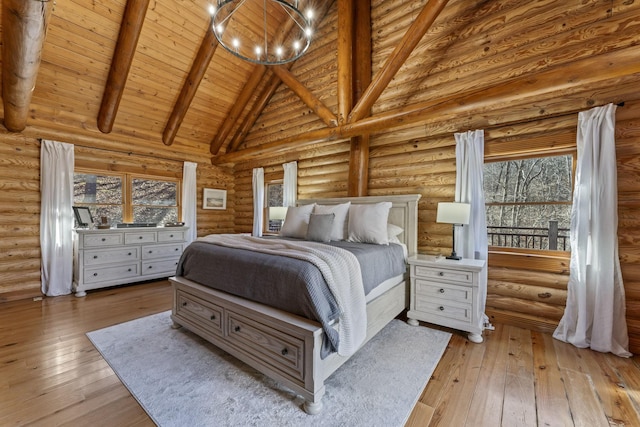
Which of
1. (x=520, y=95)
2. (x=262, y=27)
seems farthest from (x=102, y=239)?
(x=520, y=95)

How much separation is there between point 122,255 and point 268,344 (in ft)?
12.1

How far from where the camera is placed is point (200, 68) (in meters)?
4.32

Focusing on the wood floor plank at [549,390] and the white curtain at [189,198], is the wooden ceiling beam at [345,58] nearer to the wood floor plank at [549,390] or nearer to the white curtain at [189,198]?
the wood floor plank at [549,390]

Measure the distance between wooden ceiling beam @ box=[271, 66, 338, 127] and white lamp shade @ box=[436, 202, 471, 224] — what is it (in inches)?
75.6

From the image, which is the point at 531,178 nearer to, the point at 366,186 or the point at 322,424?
the point at 366,186

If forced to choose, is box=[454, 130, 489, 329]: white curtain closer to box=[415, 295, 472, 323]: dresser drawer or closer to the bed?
box=[415, 295, 472, 323]: dresser drawer

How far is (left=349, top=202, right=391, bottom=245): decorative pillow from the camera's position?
10.4 feet

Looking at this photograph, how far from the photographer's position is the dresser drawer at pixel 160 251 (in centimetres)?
460

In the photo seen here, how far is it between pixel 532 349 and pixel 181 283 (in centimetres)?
338

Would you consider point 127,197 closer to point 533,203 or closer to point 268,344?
point 268,344

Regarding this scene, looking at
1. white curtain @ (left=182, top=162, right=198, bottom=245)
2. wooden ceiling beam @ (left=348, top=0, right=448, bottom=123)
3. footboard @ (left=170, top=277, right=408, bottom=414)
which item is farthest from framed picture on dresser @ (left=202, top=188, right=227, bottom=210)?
wooden ceiling beam @ (left=348, top=0, right=448, bottom=123)

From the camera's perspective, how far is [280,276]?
1.96 meters

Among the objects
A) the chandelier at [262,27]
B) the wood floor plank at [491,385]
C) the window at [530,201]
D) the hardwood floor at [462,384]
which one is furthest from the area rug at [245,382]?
the chandelier at [262,27]

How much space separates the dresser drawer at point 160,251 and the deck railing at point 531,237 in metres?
5.05
